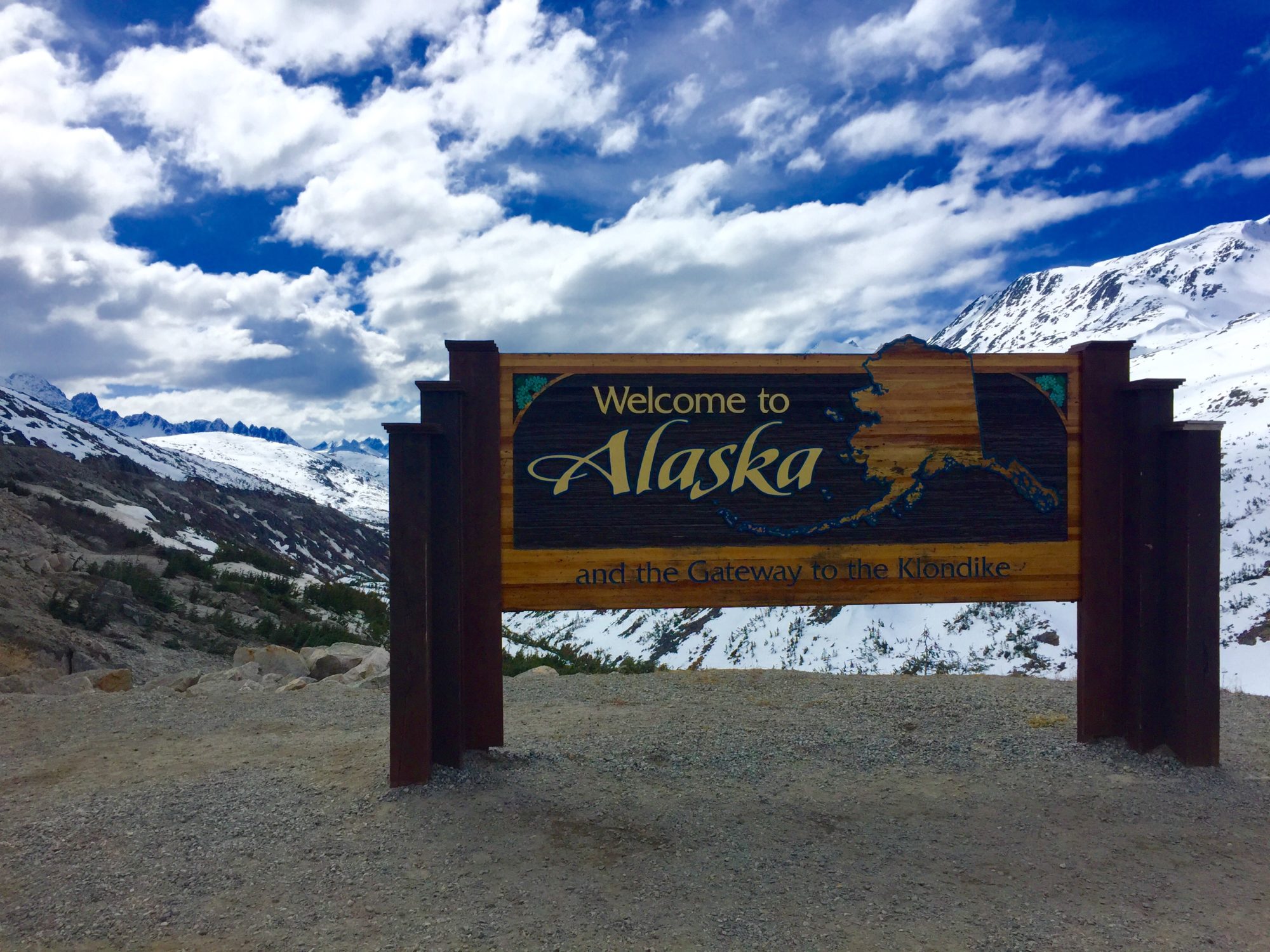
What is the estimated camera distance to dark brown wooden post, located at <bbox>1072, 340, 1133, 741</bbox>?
5.95m

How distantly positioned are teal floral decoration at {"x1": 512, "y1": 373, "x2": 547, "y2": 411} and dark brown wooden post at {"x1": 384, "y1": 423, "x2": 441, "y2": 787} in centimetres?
86

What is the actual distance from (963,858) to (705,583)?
7.99ft

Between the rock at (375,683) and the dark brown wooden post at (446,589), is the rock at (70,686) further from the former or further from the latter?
the dark brown wooden post at (446,589)

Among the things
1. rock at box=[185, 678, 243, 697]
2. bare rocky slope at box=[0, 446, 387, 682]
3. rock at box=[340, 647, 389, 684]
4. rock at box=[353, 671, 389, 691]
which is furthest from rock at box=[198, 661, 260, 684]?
bare rocky slope at box=[0, 446, 387, 682]

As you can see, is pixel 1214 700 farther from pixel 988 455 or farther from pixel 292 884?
pixel 292 884

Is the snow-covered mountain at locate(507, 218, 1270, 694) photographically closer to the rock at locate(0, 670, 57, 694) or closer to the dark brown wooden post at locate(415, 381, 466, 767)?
the rock at locate(0, 670, 57, 694)

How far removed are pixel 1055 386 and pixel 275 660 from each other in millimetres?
9097

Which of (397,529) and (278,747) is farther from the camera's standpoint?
(278,747)

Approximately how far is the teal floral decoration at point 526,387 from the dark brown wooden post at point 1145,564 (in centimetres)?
463

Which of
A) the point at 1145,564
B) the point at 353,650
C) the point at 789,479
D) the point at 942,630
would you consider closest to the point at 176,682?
the point at 353,650

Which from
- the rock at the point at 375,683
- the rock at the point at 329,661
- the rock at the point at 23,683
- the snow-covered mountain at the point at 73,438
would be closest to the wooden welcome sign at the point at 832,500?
the rock at the point at 375,683

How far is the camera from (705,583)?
579 centimetres

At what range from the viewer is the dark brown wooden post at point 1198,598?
5535 mm

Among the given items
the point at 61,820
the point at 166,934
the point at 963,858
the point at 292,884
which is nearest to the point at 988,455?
the point at 963,858
